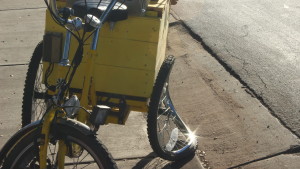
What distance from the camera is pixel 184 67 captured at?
7137 millimetres

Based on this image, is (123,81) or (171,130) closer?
(123,81)

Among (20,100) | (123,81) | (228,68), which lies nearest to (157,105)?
(123,81)

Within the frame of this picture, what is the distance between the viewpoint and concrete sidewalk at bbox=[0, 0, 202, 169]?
486 centimetres

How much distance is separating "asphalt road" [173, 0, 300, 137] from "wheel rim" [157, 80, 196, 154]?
3.58ft

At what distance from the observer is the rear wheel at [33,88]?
15.0 ft

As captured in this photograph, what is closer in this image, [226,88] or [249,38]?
[226,88]

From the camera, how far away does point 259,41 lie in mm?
8133

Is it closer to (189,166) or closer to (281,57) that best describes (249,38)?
(281,57)

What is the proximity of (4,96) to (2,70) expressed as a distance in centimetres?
86

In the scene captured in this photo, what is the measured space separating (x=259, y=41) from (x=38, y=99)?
4214mm

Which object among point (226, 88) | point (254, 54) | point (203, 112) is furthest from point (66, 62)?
point (254, 54)

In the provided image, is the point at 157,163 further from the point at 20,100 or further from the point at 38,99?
the point at 20,100

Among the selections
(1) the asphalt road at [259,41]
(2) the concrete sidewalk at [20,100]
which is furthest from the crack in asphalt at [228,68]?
(2) the concrete sidewalk at [20,100]

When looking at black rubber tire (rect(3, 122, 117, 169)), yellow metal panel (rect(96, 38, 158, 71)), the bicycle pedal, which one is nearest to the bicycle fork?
black rubber tire (rect(3, 122, 117, 169))
